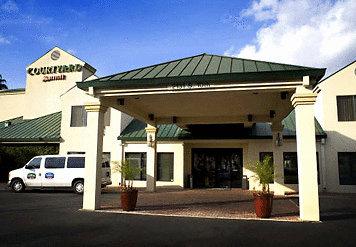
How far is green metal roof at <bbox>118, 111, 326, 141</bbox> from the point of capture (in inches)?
806

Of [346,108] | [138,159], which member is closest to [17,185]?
[138,159]

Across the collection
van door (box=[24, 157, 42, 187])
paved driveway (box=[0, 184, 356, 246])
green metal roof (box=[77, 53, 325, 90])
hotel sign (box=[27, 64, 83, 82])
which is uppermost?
hotel sign (box=[27, 64, 83, 82])

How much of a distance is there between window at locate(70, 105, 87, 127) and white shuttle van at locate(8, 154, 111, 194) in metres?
5.42

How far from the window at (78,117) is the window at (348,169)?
1758cm

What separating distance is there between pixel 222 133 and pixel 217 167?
2.55m

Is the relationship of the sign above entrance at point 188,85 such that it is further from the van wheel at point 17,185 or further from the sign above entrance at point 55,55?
the sign above entrance at point 55,55

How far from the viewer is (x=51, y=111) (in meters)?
28.6

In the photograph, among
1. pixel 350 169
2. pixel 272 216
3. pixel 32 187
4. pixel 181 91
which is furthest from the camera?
pixel 350 169

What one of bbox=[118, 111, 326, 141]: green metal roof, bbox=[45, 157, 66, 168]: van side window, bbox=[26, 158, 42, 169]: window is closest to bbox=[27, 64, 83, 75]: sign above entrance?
bbox=[118, 111, 326, 141]: green metal roof

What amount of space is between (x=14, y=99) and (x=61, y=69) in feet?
21.0

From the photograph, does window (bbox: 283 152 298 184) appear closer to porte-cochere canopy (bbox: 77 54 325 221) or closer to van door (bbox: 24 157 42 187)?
porte-cochere canopy (bbox: 77 54 325 221)

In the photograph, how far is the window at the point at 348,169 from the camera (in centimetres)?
1956

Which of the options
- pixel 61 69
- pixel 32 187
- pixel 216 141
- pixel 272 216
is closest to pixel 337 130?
pixel 216 141

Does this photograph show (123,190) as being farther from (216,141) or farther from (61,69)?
(61,69)
